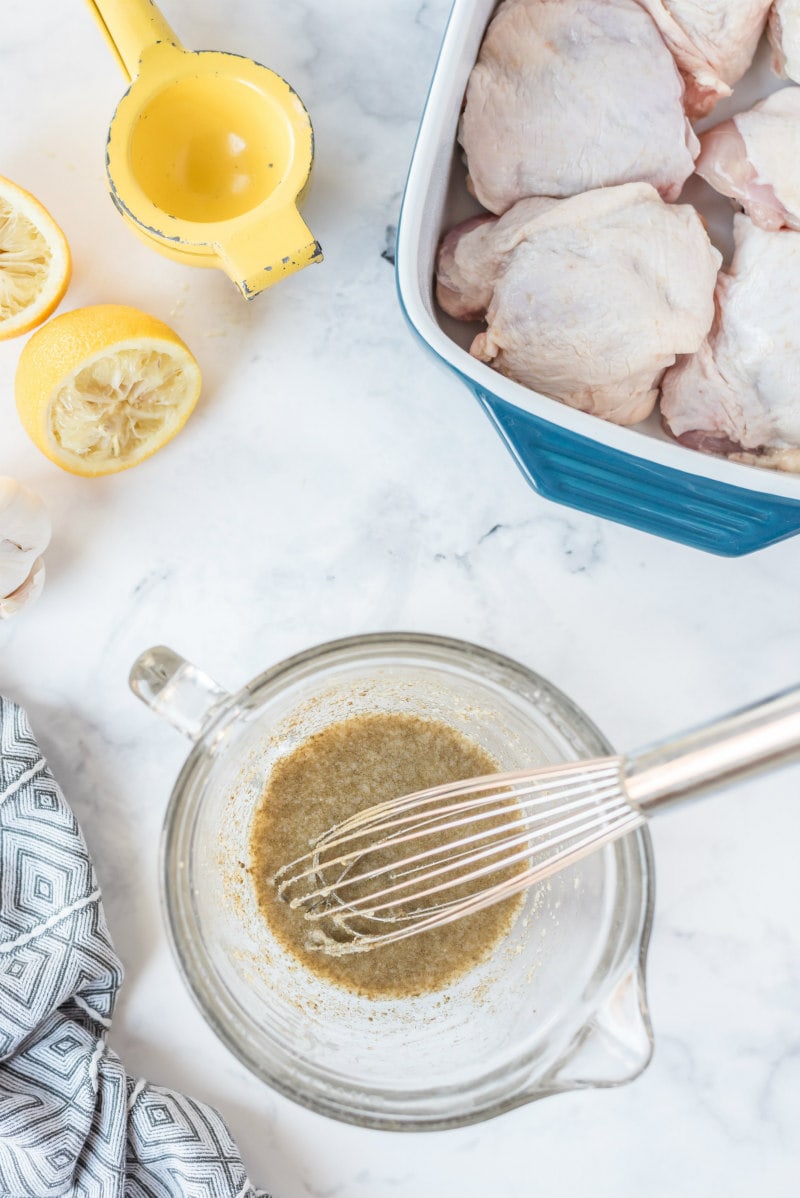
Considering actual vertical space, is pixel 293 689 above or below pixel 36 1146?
above

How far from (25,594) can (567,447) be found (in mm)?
420

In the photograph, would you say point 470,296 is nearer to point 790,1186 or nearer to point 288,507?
point 288,507

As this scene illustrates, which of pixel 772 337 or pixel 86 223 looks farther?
pixel 86 223

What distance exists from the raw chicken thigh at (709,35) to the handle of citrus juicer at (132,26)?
1.16 feet

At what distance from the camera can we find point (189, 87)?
783 millimetres

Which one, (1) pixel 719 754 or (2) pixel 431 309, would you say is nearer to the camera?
(1) pixel 719 754

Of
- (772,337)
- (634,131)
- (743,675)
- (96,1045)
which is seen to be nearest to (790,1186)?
(743,675)

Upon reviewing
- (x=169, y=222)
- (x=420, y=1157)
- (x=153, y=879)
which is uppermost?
(x=169, y=222)

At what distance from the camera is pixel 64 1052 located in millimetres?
804

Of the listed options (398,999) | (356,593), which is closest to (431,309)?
(356,593)

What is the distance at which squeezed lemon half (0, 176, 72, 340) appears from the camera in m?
0.80

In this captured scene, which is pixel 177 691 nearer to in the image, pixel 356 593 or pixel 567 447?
pixel 356 593

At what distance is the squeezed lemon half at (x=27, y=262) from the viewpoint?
0.80 m

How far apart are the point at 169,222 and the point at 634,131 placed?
1.11ft
